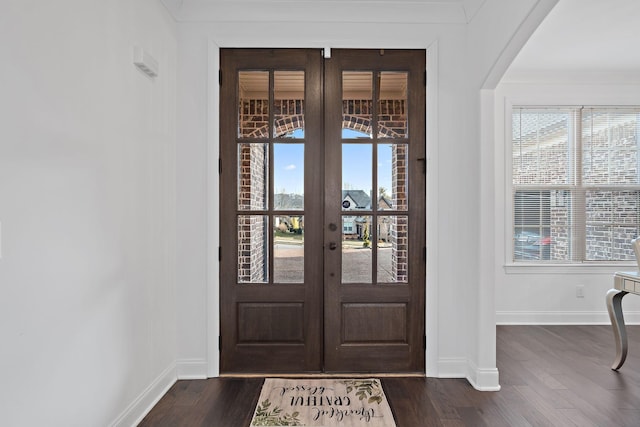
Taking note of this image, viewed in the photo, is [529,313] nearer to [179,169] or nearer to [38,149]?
[179,169]

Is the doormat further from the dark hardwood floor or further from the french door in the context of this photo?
the french door

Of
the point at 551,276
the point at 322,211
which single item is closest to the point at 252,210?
the point at 322,211

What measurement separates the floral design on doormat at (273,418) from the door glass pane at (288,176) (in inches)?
54.5

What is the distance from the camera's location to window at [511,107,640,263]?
4312 millimetres

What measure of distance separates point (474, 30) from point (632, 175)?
9.64 feet

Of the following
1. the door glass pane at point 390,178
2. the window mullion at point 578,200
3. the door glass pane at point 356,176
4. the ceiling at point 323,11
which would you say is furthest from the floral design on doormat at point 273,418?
the window mullion at point 578,200

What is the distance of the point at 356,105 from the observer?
9.76 ft

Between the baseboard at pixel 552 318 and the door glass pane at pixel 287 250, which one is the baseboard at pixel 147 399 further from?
the baseboard at pixel 552 318

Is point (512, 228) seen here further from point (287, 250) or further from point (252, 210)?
point (252, 210)

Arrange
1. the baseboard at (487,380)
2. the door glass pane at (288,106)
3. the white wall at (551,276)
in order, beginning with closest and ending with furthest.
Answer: the baseboard at (487,380) < the door glass pane at (288,106) < the white wall at (551,276)

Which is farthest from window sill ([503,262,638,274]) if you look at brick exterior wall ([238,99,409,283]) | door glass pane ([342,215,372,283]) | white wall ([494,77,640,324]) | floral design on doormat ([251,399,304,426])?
floral design on doormat ([251,399,304,426])

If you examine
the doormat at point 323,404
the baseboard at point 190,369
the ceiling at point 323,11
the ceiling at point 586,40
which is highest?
the ceiling at point 586,40

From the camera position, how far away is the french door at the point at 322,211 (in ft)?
9.69

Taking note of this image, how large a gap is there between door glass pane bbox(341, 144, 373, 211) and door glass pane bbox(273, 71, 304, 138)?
0.41 meters
